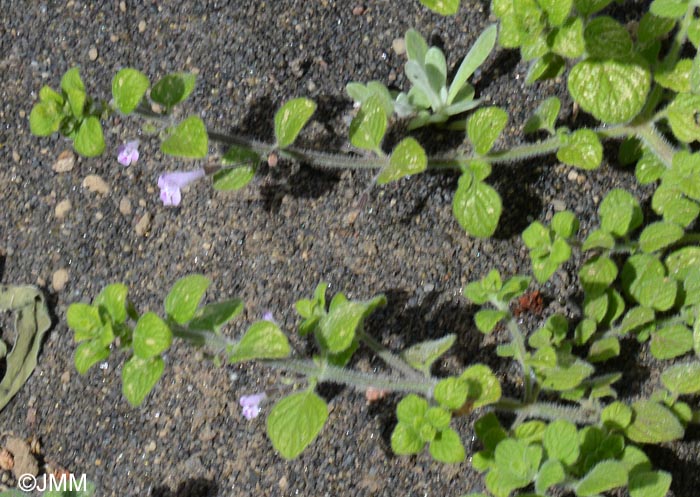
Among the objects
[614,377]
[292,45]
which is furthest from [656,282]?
[292,45]

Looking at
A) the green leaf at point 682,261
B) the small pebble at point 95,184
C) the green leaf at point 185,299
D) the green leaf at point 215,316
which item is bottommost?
the green leaf at point 682,261

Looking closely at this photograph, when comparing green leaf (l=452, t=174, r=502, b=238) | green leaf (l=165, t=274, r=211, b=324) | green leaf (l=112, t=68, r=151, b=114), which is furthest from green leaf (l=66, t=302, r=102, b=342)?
green leaf (l=452, t=174, r=502, b=238)

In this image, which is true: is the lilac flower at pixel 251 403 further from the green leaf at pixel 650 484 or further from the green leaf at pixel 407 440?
the green leaf at pixel 650 484

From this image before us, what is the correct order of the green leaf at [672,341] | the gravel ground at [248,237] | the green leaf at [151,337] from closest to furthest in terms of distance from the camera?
the green leaf at [151,337] → the green leaf at [672,341] → the gravel ground at [248,237]

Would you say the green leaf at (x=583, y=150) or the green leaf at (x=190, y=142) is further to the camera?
the green leaf at (x=583, y=150)

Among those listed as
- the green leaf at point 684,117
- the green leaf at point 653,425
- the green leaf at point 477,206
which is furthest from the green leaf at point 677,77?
the green leaf at point 653,425

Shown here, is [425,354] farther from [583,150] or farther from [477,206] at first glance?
[583,150]
